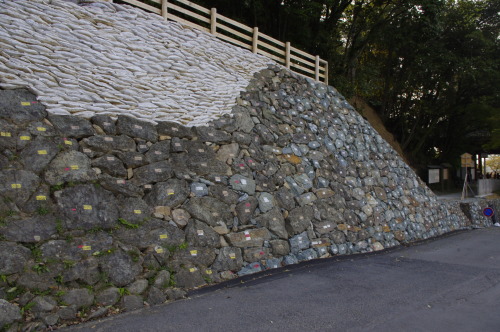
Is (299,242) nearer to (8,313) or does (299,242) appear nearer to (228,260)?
(228,260)

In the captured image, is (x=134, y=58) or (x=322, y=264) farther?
(x=134, y=58)

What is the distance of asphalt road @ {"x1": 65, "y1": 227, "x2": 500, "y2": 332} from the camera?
4.25m

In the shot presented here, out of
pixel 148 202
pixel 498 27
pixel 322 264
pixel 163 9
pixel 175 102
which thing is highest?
pixel 498 27

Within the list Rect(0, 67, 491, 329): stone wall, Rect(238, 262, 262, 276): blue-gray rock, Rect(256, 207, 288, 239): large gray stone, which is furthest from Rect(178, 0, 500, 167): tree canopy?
Rect(238, 262, 262, 276): blue-gray rock

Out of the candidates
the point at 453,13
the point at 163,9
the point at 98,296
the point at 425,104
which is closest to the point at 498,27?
the point at 453,13

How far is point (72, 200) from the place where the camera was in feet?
16.4

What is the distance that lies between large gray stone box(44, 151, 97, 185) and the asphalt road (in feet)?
6.64

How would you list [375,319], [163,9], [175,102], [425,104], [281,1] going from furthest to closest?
[425,104]
[281,1]
[163,9]
[175,102]
[375,319]

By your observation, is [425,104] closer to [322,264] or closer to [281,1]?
[281,1]

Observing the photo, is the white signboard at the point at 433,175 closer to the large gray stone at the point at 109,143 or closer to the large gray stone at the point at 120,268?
the large gray stone at the point at 109,143

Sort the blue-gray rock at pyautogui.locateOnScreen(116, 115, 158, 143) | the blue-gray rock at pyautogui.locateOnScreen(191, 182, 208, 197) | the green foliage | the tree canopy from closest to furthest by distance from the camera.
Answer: the green foliage
the blue-gray rock at pyautogui.locateOnScreen(116, 115, 158, 143)
the blue-gray rock at pyautogui.locateOnScreen(191, 182, 208, 197)
the tree canopy

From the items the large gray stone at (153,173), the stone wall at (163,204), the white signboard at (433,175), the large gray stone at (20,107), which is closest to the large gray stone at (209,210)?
the stone wall at (163,204)

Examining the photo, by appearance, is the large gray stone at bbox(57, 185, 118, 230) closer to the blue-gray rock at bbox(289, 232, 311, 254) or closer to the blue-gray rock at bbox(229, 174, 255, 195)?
the blue-gray rock at bbox(229, 174, 255, 195)

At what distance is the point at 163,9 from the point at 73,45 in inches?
120
